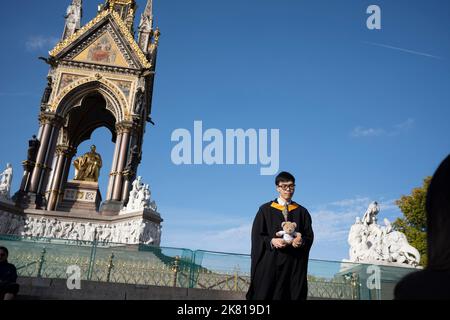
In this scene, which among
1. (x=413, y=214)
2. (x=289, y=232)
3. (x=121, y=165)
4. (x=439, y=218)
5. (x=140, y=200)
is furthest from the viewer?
(x=413, y=214)

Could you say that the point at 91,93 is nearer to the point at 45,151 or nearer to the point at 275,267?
the point at 45,151

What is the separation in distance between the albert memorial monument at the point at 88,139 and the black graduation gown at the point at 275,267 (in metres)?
13.3

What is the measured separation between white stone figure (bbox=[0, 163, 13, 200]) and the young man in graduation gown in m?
16.9

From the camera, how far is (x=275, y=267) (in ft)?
14.7

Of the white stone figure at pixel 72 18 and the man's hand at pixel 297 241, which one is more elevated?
the white stone figure at pixel 72 18

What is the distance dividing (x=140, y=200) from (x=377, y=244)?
424 inches

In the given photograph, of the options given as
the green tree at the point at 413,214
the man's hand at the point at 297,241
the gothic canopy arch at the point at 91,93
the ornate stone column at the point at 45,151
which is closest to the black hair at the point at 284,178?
the man's hand at the point at 297,241

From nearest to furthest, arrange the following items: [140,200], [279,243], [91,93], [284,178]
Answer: [279,243]
[284,178]
[140,200]
[91,93]

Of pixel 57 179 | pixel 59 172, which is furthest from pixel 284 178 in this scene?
pixel 59 172

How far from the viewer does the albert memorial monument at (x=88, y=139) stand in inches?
715

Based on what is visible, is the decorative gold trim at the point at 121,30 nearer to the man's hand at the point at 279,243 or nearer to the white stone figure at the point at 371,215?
the white stone figure at the point at 371,215

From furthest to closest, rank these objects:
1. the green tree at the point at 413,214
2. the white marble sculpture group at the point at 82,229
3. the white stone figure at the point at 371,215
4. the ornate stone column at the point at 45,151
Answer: the green tree at the point at 413,214
the ornate stone column at the point at 45,151
the white marble sculpture group at the point at 82,229
the white stone figure at the point at 371,215

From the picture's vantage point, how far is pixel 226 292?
369 inches
